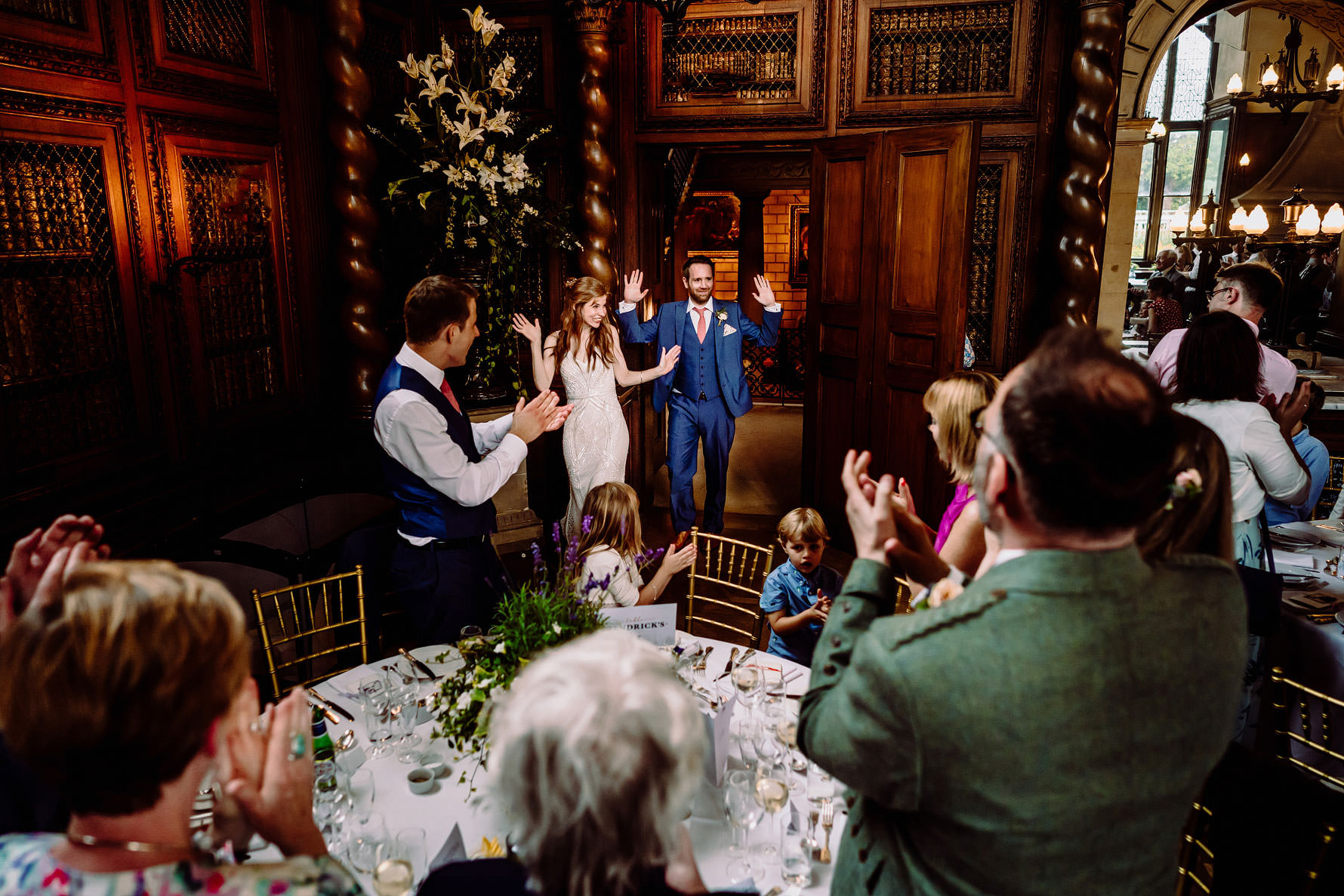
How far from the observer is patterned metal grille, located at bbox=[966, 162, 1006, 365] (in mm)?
4969

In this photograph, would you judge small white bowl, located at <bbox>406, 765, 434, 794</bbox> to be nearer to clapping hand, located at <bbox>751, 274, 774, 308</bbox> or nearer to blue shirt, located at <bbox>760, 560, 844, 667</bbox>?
blue shirt, located at <bbox>760, 560, 844, 667</bbox>

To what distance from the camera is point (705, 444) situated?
209 inches

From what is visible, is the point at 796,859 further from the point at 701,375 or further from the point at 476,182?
the point at 701,375

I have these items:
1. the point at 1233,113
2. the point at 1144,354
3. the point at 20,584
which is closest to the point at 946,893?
the point at 20,584

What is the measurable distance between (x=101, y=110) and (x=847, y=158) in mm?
3554

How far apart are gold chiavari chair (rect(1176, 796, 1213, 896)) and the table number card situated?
3.72 feet

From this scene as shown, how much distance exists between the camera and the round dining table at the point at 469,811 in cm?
157

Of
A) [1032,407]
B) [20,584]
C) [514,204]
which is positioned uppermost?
[514,204]

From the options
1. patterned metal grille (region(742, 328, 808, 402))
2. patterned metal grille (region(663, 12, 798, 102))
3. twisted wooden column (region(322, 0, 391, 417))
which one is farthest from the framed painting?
twisted wooden column (region(322, 0, 391, 417))

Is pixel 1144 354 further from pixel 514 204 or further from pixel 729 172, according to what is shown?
pixel 514 204

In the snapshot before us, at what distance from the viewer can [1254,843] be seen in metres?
1.62

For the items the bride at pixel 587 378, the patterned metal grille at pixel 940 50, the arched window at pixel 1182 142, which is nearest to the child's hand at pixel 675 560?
the bride at pixel 587 378

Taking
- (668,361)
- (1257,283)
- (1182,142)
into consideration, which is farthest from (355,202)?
(1182,142)

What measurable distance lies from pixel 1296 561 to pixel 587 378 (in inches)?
125
